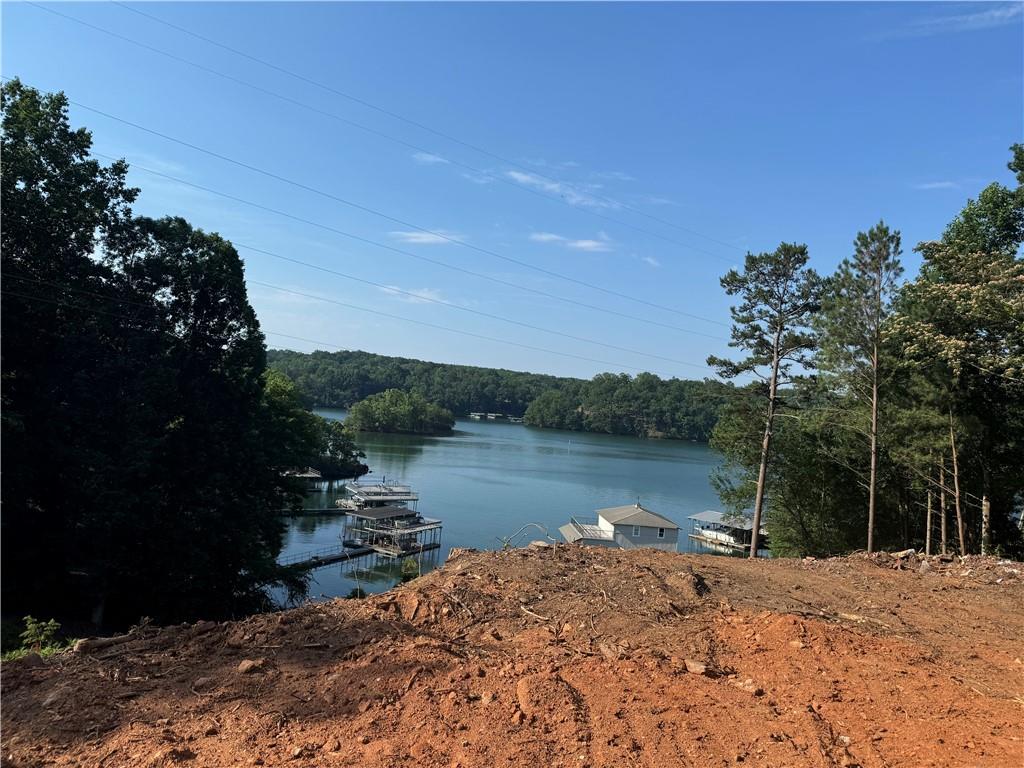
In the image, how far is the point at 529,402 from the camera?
148500mm

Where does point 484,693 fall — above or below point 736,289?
below

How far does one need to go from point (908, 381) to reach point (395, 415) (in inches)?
3381

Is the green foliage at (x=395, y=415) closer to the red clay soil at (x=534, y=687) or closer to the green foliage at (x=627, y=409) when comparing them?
the green foliage at (x=627, y=409)

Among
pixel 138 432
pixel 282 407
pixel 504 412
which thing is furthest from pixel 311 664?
pixel 504 412

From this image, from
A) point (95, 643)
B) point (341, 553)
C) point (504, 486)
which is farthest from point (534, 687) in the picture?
point (504, 486)

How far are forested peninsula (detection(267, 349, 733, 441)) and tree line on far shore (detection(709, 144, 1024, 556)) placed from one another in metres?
86.5

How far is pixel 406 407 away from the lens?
322ft

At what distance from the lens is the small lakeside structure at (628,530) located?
116 feet

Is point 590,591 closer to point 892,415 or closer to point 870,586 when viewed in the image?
point 870,586

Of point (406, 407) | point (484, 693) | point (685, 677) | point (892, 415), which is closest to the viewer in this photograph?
point (484, 693)

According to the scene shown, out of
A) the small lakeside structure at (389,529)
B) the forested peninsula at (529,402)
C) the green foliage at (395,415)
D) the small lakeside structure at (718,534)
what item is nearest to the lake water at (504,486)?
the small lakeside structure at (389,529)

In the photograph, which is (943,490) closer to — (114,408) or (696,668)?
(696,668)

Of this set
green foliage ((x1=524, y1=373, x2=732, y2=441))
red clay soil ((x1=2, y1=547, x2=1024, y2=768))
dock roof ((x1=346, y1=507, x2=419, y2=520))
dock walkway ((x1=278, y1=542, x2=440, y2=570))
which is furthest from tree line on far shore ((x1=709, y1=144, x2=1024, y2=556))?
green foliage ((x1=524, y1=373, x2=732, y2=441))

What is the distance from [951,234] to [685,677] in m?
21.3
